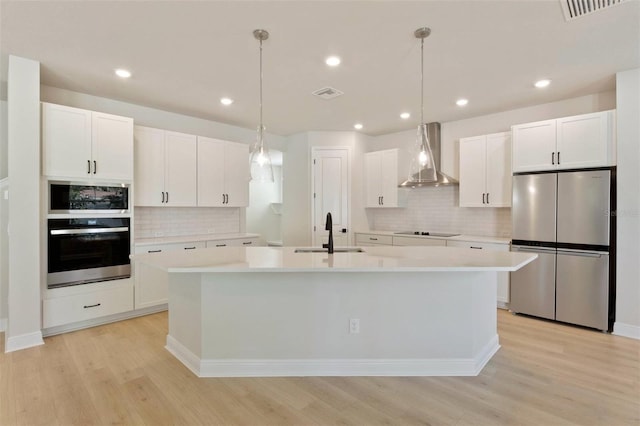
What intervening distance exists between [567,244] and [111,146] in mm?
5307

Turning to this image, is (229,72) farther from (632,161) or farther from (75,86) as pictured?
(632,161)

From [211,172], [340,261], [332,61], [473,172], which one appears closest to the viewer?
[340,261]

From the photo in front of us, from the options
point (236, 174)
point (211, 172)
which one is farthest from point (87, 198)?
point (236, 174)

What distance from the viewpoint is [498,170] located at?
4.44 m

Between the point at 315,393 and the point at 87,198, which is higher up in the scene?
the point at 87,198

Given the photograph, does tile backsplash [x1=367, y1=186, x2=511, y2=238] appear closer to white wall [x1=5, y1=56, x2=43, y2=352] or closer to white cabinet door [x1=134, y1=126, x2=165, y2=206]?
white cabinet door [x1=134, y1=126, x2=165, y2=206]

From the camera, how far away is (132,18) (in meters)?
2.38

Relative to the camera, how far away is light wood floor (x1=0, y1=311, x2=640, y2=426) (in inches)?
81.5

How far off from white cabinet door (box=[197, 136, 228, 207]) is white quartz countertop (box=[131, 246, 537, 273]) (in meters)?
1.90

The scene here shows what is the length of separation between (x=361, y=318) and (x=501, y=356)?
1.38 meters

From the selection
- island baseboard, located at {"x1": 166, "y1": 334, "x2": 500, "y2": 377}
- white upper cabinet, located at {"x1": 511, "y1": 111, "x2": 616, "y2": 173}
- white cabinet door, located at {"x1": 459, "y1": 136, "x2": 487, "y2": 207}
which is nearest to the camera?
island baseboard, located at {"x1": 166, "y1": 334, "x2": 500, "y2": 377}

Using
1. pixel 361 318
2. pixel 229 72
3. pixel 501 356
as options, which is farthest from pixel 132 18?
pixel 501 356

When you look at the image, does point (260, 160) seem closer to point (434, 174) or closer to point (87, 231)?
point (87, 231)

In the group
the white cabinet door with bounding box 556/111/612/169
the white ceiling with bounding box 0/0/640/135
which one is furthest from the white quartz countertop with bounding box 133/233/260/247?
the white cabinet door with bounding box 556/111/612/169
